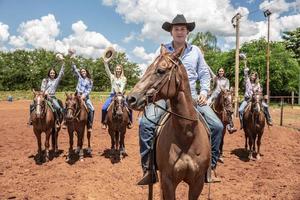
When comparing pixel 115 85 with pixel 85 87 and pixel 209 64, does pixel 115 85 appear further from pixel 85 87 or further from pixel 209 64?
pixel 209 64

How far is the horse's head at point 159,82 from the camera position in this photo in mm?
3695

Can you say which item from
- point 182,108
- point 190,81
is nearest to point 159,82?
point 182,108

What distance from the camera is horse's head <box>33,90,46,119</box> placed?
33.7 ft

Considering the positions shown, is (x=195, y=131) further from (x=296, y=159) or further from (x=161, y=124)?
(x=296, y=159)

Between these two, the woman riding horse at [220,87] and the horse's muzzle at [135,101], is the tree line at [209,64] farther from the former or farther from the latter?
the horse's muzzle at [135,101]

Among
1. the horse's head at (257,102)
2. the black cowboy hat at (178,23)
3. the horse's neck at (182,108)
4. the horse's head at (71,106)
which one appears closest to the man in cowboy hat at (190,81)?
the black cowboy hat at (178,23)

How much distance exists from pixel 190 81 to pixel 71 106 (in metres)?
6.31

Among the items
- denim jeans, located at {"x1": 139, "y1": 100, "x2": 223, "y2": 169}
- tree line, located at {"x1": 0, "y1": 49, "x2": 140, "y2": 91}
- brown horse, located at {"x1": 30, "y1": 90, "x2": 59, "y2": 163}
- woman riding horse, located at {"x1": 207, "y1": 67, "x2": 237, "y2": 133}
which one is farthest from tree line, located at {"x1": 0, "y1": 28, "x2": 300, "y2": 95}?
denim jeans, located at {"x1": 139, "y1": 100, "x2": 223, "y2": 169}

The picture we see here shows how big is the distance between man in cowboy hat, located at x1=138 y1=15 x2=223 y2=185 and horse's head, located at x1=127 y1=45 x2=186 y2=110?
0.88 m

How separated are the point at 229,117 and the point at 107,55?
4.45 meters

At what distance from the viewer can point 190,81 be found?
16.5 feet

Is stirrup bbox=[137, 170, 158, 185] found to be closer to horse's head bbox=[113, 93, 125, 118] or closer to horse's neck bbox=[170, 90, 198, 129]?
horse's neck bbox=[170, 90, 198, 129]

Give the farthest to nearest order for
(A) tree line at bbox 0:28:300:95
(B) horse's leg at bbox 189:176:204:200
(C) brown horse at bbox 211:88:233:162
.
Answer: (A) tree line at bbox 0:28:300:95
(C) brown horse at bbox 211:88:233:162
(B) horse's leg at bbox 189:176:204:200

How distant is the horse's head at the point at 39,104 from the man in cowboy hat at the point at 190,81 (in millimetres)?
5897
